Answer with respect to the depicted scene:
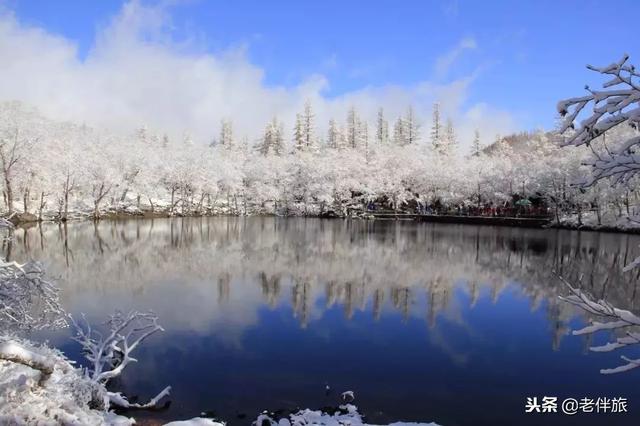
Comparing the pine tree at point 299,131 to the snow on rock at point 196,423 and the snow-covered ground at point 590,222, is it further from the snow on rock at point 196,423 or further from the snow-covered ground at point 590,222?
the snow on rock at point 196,423

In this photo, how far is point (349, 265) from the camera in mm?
21875

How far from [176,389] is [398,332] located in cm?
595

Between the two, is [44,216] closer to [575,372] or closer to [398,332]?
[398,332]

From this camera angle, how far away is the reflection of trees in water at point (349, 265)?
1587cm

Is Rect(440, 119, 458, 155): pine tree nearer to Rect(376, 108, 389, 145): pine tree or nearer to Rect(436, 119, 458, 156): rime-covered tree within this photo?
Rect(436, 119, 458, 156): rime-covered tree

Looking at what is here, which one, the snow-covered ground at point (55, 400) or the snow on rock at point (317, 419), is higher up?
the snow-covered ground at point (55, 400)

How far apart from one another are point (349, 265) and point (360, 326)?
9498mm

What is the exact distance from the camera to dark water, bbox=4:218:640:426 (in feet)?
26.5

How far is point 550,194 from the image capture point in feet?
150

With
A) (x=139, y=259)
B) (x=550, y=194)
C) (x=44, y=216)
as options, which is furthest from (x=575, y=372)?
(x=44, y=216)

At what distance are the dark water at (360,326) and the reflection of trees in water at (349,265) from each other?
119 mm

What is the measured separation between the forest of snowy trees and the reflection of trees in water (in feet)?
34.5

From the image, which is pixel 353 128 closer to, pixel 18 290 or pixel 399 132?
pixel 399 132

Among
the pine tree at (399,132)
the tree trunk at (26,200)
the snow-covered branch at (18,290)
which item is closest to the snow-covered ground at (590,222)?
the snow-covered branch at (18,290)
